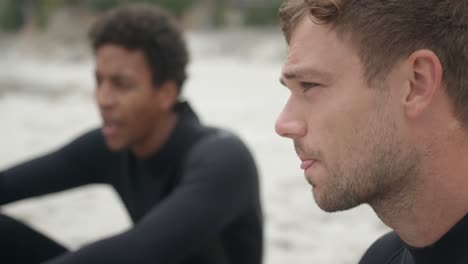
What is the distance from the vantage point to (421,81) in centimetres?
136

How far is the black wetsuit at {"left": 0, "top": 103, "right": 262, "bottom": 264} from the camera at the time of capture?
215 centimetres

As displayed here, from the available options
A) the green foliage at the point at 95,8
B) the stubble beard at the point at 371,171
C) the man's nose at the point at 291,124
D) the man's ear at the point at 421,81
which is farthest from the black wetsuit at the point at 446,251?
the green foliage at the point at 95,8

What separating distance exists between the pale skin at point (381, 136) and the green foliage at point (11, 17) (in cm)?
2983

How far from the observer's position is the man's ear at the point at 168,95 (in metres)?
3.07

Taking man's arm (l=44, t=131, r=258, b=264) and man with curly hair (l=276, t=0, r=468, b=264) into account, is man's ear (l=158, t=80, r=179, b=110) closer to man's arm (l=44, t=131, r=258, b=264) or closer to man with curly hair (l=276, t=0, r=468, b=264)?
man's arm (l=44, t=131, r=258, b=264)

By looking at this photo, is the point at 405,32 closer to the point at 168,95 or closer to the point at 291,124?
the point at 291,124

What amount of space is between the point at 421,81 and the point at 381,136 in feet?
0.45

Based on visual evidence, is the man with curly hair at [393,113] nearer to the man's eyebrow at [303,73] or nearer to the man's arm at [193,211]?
the man's eyebrow at [303,73]

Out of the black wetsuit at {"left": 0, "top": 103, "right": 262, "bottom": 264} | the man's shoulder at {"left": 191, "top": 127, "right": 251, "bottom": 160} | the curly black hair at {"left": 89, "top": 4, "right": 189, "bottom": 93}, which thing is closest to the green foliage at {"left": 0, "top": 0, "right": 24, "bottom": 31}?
the curly black hair at {"left": 89, "top": 4, "right": 189, "bottom": 93}

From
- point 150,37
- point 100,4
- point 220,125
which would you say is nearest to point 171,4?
point 100,4

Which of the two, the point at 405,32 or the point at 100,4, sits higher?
the point at 405,32

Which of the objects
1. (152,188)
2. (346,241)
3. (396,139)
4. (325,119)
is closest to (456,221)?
(396,139)

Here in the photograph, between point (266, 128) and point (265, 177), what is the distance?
2.65 metres

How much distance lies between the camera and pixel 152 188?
285cm
